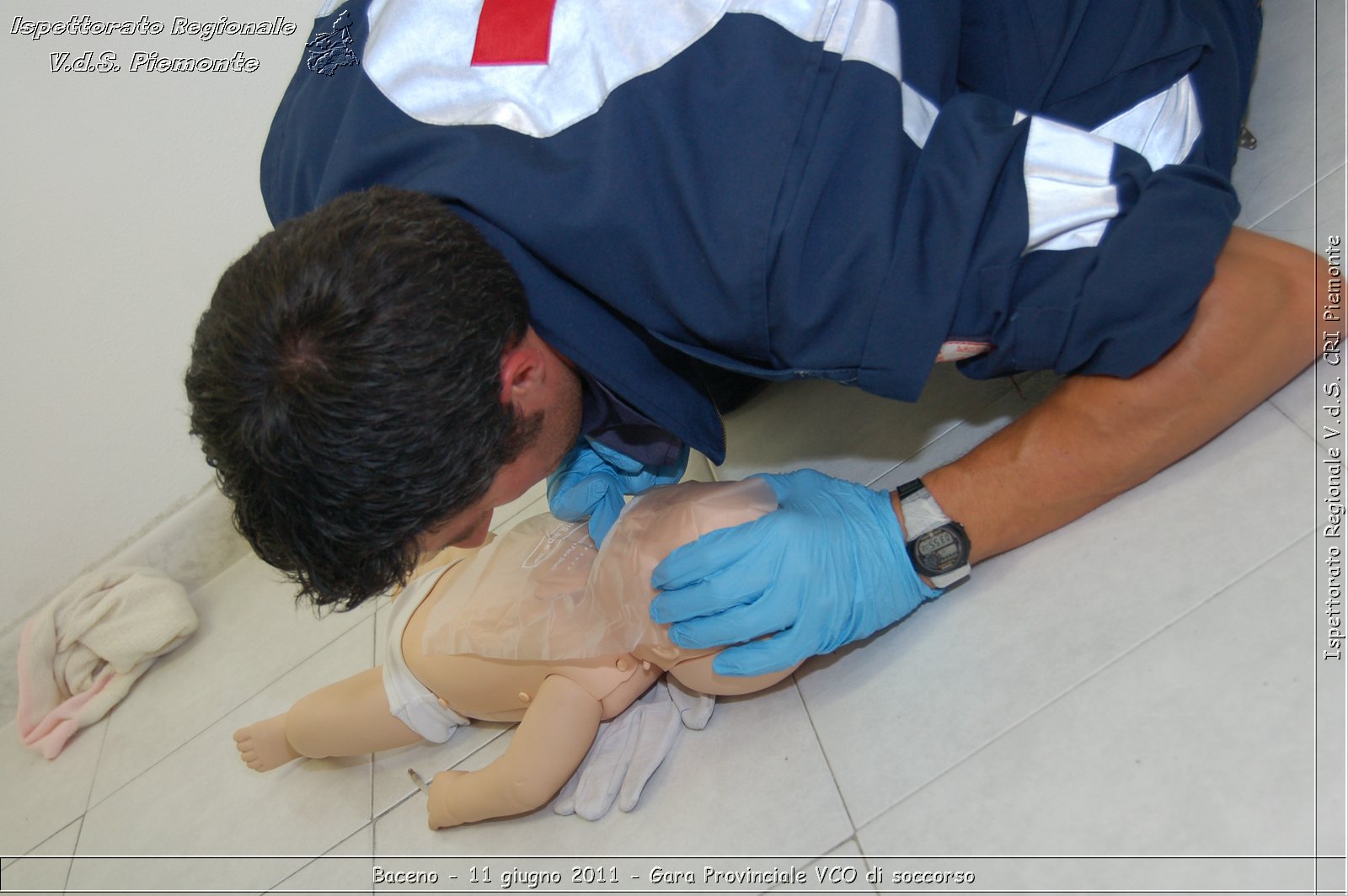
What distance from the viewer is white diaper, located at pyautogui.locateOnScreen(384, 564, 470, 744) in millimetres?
1229

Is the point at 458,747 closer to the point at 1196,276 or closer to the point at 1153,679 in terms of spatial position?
the point at 1153,679

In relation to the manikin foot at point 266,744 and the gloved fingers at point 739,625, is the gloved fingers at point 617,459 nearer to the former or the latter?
the gloved fingers at point 739,625

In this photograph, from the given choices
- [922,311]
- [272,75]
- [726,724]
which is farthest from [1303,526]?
[272,75]

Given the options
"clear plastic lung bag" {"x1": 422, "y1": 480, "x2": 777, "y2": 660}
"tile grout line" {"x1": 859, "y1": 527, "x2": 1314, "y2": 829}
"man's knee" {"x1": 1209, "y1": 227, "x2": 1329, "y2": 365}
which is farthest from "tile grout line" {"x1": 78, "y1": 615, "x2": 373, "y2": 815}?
"man's knee" {"x1": 1209, "y1": 227, "x2": 1329, "y2": 365}

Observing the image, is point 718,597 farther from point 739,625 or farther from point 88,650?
point 88,650

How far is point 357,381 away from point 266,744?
2.50 feet

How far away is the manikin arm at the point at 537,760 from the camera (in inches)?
42.6

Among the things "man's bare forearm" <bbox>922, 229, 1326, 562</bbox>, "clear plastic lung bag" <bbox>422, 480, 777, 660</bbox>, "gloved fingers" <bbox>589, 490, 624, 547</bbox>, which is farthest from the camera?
"gloved fingers" <bbox>589, 490, 624, 547</bbox>

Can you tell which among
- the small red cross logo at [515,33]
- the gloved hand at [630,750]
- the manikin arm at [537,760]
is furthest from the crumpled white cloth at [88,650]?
Result: the small red cross logo at [515,33]

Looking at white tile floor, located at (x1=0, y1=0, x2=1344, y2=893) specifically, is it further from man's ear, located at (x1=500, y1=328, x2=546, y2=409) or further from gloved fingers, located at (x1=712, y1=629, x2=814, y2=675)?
man's ear, located at (x1=500, y1=328, x2=546, y2=409)

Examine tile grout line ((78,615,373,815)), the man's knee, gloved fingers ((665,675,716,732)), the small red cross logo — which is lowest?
tile grout line ((78,615,373,815))

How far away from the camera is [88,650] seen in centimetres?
166

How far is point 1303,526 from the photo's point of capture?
2.81 ft

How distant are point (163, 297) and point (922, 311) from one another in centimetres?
136
